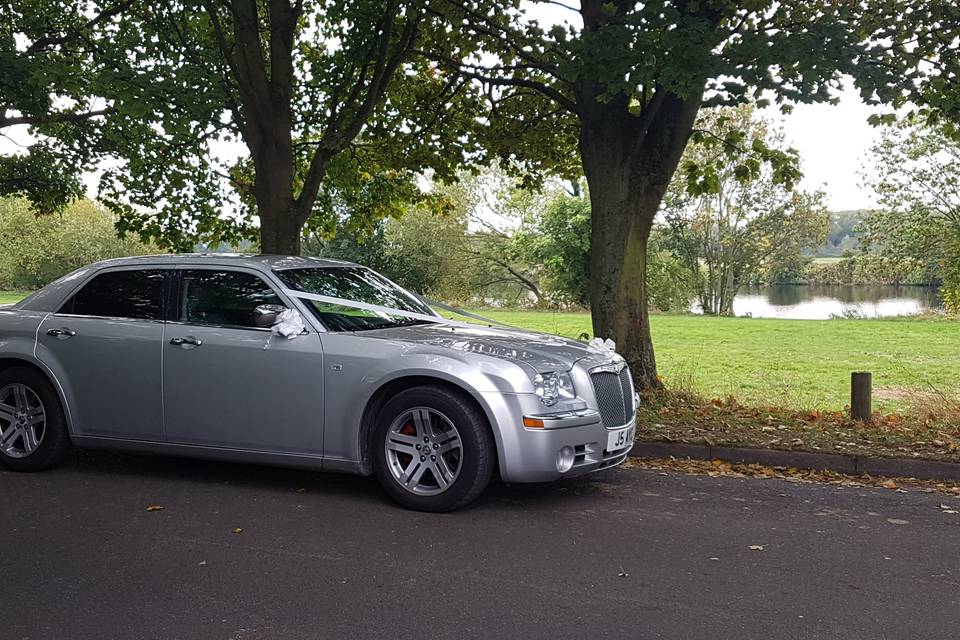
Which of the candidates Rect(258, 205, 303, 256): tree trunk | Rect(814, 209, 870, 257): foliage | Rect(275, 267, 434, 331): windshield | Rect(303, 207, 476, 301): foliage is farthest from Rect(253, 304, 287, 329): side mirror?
Rect(303, 207, 476, 301): foliage

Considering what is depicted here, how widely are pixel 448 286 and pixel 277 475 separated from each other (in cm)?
4249

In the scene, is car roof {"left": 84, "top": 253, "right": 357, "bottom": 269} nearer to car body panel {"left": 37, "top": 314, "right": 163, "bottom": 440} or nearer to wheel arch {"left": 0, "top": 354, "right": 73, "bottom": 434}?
car body panel {"left": 37, "top": 314, "right": 163, "bottom": 440}

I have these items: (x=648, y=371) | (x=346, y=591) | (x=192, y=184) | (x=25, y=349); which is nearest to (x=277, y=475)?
(x=25, y=349)

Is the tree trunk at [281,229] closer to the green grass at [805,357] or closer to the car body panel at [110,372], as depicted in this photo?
the car body panel at [110,372]

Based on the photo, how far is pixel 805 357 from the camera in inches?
811

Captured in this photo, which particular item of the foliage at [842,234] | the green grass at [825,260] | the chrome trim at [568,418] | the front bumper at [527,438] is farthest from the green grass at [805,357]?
the green grass at [825,260]

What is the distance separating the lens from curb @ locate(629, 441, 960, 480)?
24.6 ft

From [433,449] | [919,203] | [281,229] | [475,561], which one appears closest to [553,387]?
[433,449]

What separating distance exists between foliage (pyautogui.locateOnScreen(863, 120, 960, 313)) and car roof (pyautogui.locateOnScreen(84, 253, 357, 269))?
31853 millimetres

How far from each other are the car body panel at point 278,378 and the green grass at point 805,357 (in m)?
6.22

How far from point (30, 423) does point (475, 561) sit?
13.9 feet

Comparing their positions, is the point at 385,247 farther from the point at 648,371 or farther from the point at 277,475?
the point at 277,475

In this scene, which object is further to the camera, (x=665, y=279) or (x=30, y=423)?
(x=665, y=279)

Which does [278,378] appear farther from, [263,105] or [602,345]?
[263,105]
